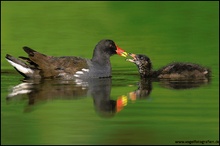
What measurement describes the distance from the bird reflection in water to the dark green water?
0.06ft

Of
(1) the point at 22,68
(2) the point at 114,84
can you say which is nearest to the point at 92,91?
(2) the point at 114,84

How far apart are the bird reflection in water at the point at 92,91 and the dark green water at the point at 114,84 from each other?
0.06 ft

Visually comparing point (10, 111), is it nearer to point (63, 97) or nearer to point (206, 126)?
point (63, 97)

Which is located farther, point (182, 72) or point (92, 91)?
point (182, 72)

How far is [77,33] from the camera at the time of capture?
2733cm

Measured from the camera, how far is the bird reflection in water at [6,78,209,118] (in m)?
14.6

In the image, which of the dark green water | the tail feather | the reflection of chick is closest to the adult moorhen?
the tail feather

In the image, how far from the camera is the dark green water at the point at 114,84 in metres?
12.2

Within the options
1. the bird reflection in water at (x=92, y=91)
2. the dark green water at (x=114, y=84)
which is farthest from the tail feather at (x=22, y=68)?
the bird reflection in water at (x=92, y=91)

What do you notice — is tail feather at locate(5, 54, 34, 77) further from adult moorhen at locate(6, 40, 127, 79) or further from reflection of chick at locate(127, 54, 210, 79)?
reflection of chick at locate(127, 54, 210, 79)

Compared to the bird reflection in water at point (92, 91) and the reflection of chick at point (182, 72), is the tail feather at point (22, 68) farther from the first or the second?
the reflection of chick at point (182, 72)

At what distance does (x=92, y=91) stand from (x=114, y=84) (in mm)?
1247

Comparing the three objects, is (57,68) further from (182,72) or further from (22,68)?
(182,72)

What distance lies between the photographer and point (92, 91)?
16094 mm
